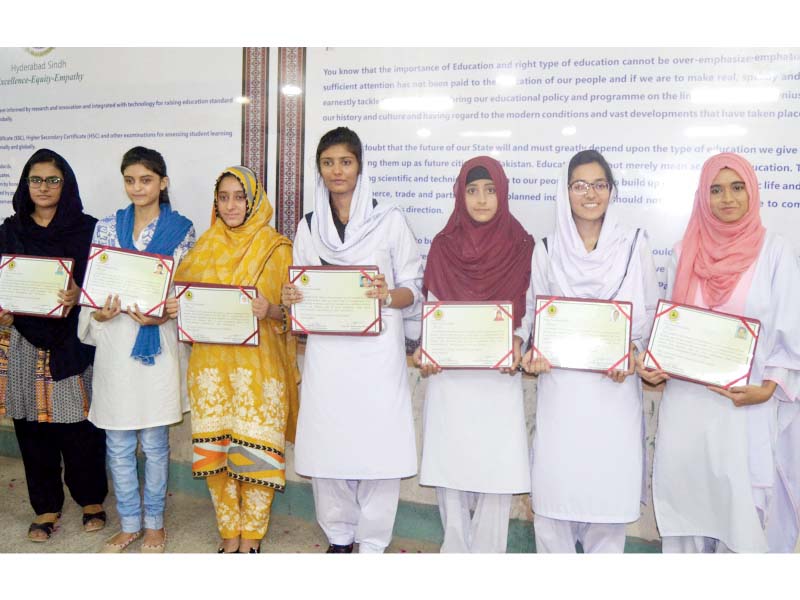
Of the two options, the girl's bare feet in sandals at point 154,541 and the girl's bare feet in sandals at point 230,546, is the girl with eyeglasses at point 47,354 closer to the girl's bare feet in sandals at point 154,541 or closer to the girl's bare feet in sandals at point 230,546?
the girl's bare feet in sandals at point 154,541

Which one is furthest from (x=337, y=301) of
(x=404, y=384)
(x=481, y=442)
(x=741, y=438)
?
(x=741, y=438)

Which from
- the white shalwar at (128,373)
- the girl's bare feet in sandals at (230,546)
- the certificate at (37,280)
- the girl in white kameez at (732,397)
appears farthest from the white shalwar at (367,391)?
the certificate at (37,280)

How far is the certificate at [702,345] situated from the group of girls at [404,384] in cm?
8

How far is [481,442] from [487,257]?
2.38ft

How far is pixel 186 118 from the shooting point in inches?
126

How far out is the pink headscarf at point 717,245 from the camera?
81.7 inches

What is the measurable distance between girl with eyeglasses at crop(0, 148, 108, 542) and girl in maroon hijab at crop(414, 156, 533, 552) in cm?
168

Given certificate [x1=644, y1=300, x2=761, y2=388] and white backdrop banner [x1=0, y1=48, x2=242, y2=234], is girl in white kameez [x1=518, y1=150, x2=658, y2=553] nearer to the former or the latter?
certificate [x1=644, y1=300, x2=761, y2=388]

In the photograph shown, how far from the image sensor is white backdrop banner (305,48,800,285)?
2.46 metres

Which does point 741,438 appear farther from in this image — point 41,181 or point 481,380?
point 41,181

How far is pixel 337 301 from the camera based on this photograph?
2.31m
